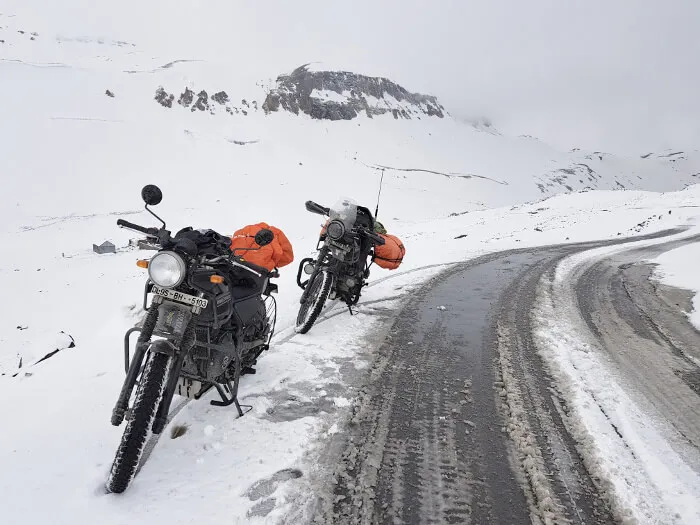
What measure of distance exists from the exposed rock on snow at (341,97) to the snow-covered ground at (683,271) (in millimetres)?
62955

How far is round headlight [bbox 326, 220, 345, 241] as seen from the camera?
5.51m

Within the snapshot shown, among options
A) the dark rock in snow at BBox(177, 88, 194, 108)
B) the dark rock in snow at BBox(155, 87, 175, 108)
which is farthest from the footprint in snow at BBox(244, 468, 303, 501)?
the dark rock in snow at BBox(177, 88, 194, 108)

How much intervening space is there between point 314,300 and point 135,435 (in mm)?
3146

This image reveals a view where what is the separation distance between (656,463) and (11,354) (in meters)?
14.0

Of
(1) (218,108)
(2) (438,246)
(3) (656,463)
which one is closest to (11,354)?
(2) (438,246)

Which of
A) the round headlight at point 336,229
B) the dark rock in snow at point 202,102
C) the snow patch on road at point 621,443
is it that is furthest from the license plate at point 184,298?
the dark rock in snow at point 202,102

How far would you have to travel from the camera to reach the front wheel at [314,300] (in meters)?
5.11

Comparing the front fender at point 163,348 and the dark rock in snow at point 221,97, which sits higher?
the dark rock in snow at point 221,97

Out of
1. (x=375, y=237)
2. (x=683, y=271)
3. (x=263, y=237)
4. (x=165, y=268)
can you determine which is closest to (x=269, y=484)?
(x=165, y=268)

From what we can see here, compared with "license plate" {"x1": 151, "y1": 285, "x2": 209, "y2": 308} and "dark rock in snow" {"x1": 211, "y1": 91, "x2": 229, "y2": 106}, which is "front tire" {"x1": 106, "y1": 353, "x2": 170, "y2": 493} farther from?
"dark rock in snow" {"x1": 211, "y1": 91, "x2": 229, "y2": 106}

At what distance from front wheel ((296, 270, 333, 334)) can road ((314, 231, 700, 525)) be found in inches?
38.2

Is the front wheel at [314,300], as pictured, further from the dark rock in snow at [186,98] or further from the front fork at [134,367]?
the dark rock in snow at [186,98]

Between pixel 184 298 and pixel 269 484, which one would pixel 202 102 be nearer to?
pixel 184 298

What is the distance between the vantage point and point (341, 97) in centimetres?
8175
